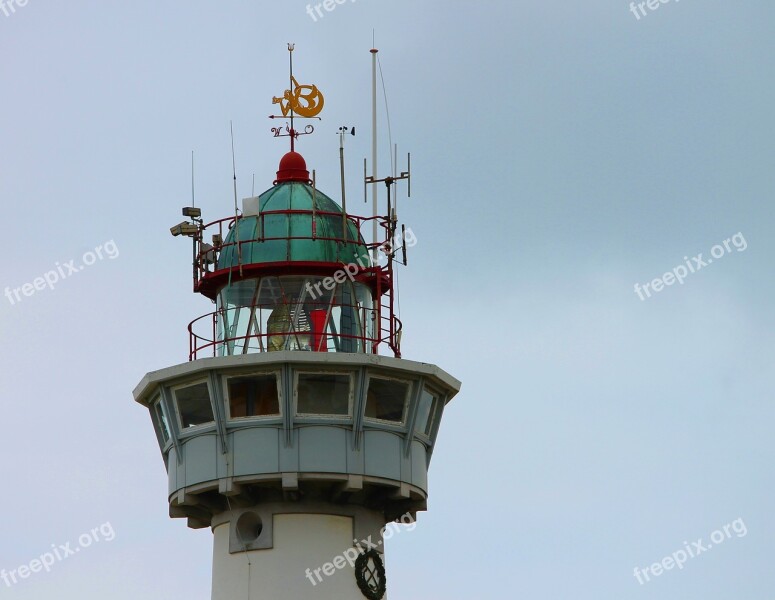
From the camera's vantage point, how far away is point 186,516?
153 ft

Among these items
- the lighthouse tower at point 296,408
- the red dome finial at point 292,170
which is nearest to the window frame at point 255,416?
the lighthouse tower at point 296,408

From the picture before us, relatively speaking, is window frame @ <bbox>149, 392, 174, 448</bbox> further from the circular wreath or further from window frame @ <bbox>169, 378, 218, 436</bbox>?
the circular wreath

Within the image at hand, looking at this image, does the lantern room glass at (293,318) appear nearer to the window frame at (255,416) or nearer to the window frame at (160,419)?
the window frame at (255,416)

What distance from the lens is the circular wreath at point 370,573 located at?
1783 inches

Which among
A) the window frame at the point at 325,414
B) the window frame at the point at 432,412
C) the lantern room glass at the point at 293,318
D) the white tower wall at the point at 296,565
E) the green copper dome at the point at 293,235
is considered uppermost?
the green copper dome at the point at 293,235

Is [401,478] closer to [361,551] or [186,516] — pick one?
[361,551]

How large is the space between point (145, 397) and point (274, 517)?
4.13 metres

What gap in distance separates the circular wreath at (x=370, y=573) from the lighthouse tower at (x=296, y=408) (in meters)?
0.03

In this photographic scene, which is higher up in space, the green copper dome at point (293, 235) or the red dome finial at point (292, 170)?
the red dome finial at point (292, 170)

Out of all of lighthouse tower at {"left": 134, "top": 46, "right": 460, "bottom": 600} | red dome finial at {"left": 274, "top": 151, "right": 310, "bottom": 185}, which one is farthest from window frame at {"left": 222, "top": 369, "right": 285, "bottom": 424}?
red dome finial at {"left": 274, "top": 151, "right": 310, "bottom": 185}

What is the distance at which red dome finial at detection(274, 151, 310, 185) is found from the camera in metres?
48.3

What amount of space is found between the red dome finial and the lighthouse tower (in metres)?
0.55

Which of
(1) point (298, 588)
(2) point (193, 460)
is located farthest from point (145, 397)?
(1) point (298, 588)

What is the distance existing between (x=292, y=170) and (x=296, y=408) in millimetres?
6388
